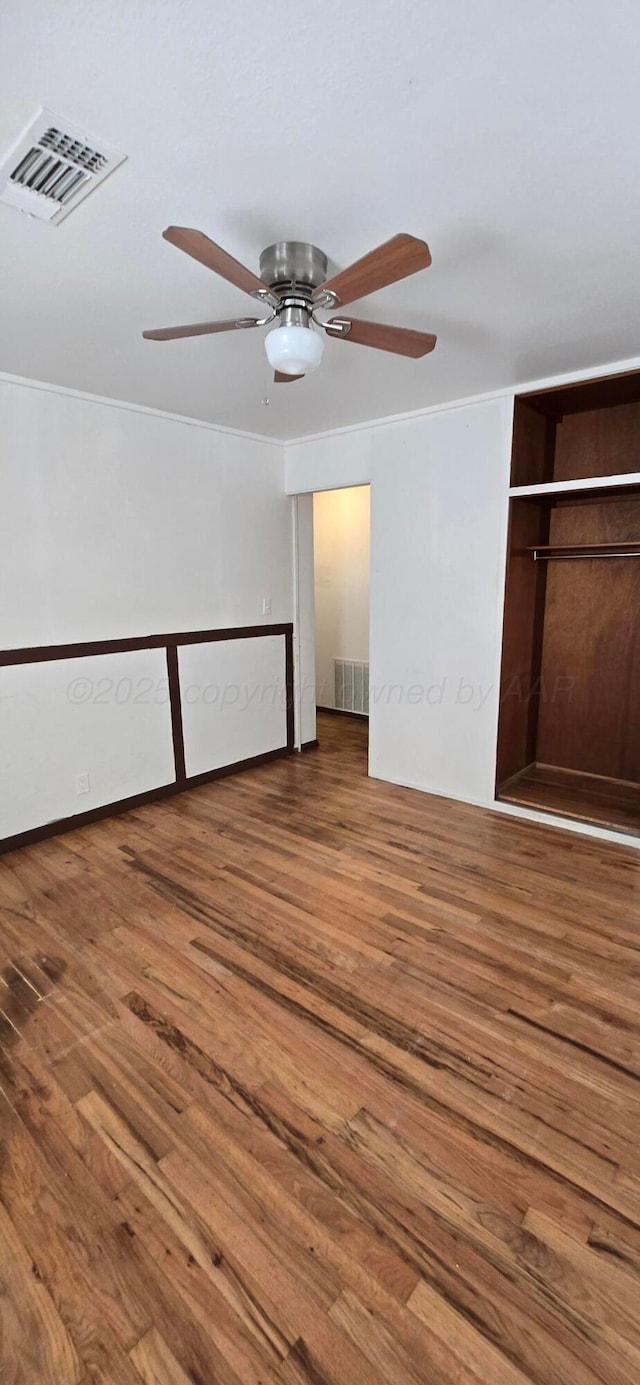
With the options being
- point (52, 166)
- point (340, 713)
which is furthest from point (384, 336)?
point (340, 713)

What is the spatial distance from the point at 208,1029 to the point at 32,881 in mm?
1391

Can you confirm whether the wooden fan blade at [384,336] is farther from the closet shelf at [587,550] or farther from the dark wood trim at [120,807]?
the dark wood trim at [120,807]

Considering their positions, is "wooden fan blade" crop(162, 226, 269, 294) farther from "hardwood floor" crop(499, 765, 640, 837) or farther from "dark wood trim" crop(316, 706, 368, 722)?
"dark wood trim" crop(316, 706, 368, 722)

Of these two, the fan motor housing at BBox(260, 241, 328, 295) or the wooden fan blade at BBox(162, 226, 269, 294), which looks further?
the fan motor housing at BBox(260, 241, 328, 295)

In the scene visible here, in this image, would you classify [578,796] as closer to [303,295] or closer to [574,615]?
[574,615]

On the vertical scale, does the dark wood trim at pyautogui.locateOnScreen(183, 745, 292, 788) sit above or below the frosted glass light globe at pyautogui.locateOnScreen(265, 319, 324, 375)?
below

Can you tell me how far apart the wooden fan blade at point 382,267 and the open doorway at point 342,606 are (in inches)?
156

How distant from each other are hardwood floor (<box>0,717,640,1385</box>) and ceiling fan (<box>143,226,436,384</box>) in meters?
2.07

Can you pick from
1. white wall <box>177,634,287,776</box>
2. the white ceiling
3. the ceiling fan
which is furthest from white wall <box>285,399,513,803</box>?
the ceiling fan

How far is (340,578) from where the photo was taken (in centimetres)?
590

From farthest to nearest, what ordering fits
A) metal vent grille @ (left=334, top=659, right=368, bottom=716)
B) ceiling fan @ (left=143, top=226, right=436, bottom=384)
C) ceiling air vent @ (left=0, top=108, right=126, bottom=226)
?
1. metal vent grille @ (left=334, top=659, right=368, bottom=716)
2. ceiling fan @ (left=143, top=226, right=436, bottom=384)
3. ceiling air vent @ (left=0, top=108, right=126, bottom=226)

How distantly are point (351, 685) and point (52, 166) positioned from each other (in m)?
4.74

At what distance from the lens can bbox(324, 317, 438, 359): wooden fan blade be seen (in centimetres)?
178

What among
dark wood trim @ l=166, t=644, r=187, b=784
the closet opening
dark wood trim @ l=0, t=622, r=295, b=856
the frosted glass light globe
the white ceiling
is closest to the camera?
the white ceiling
